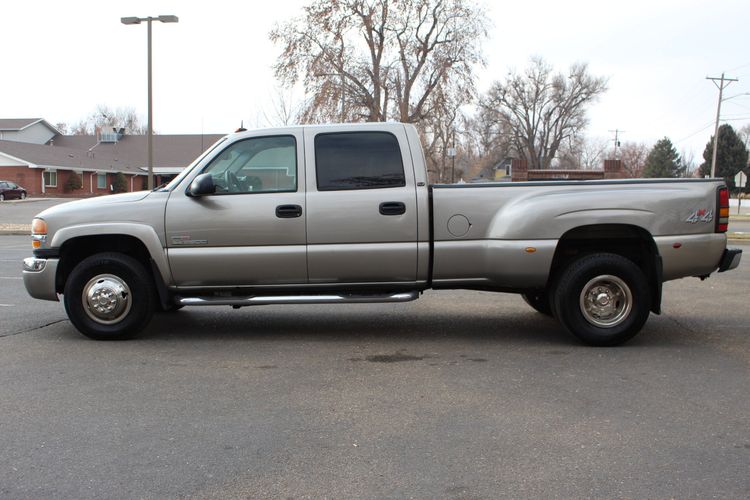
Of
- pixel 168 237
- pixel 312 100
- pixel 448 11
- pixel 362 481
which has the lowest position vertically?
pixel 362 481

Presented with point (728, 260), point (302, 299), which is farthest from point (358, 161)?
point (728, 260)

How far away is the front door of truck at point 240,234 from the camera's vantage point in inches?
251

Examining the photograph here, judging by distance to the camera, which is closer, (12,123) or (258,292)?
(258,292)

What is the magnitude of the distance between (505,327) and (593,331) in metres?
→ 1.19

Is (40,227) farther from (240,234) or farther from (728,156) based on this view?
(728,156)

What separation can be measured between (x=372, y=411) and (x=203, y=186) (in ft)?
9.19

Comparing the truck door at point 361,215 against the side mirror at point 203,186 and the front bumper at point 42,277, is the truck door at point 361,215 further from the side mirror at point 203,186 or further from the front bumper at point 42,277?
the front bumper at point 42,277

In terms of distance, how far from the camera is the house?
5497 centimetres

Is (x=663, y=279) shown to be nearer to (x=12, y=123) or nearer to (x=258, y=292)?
(x=258, y=292)

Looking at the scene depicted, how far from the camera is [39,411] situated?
15.0 feet

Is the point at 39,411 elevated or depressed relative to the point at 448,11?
depressed

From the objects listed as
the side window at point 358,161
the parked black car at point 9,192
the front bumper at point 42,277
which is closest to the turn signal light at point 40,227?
the front bumper at point 42,277

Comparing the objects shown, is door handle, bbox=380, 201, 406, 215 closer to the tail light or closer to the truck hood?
the truck hood

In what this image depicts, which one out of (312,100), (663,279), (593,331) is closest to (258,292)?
(593,331)
